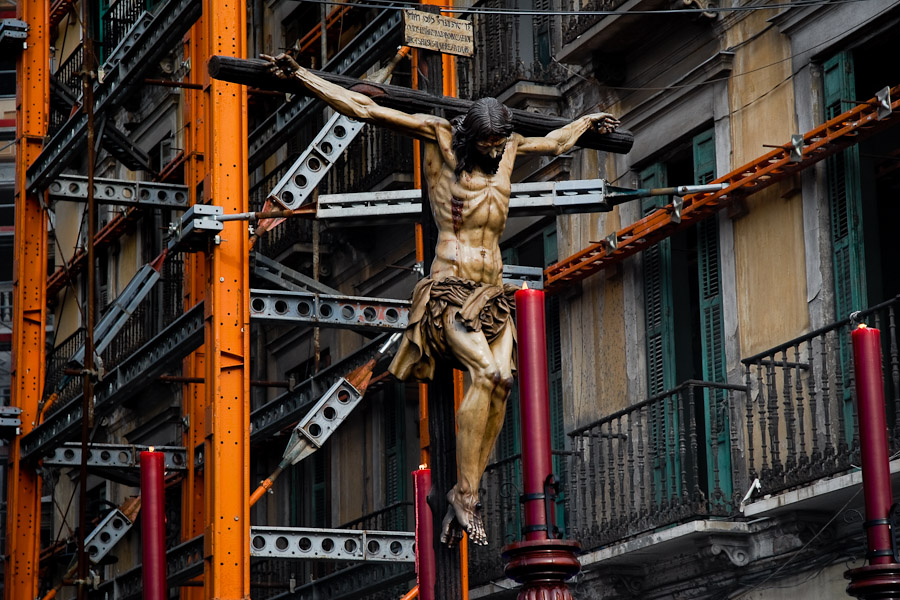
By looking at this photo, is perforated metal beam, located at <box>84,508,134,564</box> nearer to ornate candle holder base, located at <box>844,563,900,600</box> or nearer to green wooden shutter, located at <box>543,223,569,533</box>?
green wooden shutter, located at <box>543,223,569,533</box>

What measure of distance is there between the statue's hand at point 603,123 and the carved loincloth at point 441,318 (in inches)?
58.5

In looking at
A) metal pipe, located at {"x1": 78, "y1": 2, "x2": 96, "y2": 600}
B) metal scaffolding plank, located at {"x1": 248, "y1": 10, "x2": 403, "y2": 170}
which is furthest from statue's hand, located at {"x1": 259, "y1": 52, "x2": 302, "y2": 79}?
metal pipe, located at {"x1": 78, "y1": 2, "x2": 96, "y2": 600}

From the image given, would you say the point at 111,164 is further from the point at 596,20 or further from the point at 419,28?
the point at 419,28

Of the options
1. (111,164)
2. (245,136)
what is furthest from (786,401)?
(111,164)

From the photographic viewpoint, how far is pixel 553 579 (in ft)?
24.7

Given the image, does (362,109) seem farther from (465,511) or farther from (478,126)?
(465,511)

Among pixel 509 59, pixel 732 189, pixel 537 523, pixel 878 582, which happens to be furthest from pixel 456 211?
pixel 509 59

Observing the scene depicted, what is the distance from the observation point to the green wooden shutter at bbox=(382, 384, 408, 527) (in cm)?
2417

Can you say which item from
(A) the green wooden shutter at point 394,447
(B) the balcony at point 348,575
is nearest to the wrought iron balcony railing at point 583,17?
(B) the balcony at point 348,575

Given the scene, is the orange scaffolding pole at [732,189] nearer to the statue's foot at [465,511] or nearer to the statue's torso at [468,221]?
the statue's torso at [468,221]

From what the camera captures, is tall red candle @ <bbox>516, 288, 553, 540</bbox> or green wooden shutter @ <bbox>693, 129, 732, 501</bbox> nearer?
tall red candle @ <bbox>516, 288, 553, 540</bbox>

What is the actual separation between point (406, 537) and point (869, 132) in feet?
21.0

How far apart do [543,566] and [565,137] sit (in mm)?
2988

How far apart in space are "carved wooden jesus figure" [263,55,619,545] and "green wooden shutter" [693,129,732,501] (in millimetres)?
8825
